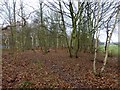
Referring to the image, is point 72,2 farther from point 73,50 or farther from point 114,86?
point 114,86

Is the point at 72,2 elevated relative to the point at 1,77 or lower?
elevated

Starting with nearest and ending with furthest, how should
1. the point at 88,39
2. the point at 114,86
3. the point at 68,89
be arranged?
the point at 68,89 < the point at 114,86 < the point at 88,39

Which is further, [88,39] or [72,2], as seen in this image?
[88,39]

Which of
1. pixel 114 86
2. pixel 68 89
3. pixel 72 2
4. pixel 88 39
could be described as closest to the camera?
pixel 68 89

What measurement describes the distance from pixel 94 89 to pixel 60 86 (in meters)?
1.74

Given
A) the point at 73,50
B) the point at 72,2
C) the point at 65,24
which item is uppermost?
the point at 72,2

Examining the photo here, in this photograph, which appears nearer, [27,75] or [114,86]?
[114,86]

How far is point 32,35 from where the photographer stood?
105 feet

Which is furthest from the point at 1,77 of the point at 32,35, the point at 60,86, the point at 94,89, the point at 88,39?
the point at 32,35

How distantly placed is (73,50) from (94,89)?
995 cm

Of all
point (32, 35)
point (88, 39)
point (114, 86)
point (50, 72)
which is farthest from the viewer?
point (32, 35)

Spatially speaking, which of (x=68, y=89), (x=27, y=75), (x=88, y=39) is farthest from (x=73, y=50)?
(x=68, y=89)

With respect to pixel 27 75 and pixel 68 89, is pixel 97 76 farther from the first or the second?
pixel 27 75

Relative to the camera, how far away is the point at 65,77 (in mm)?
11805
